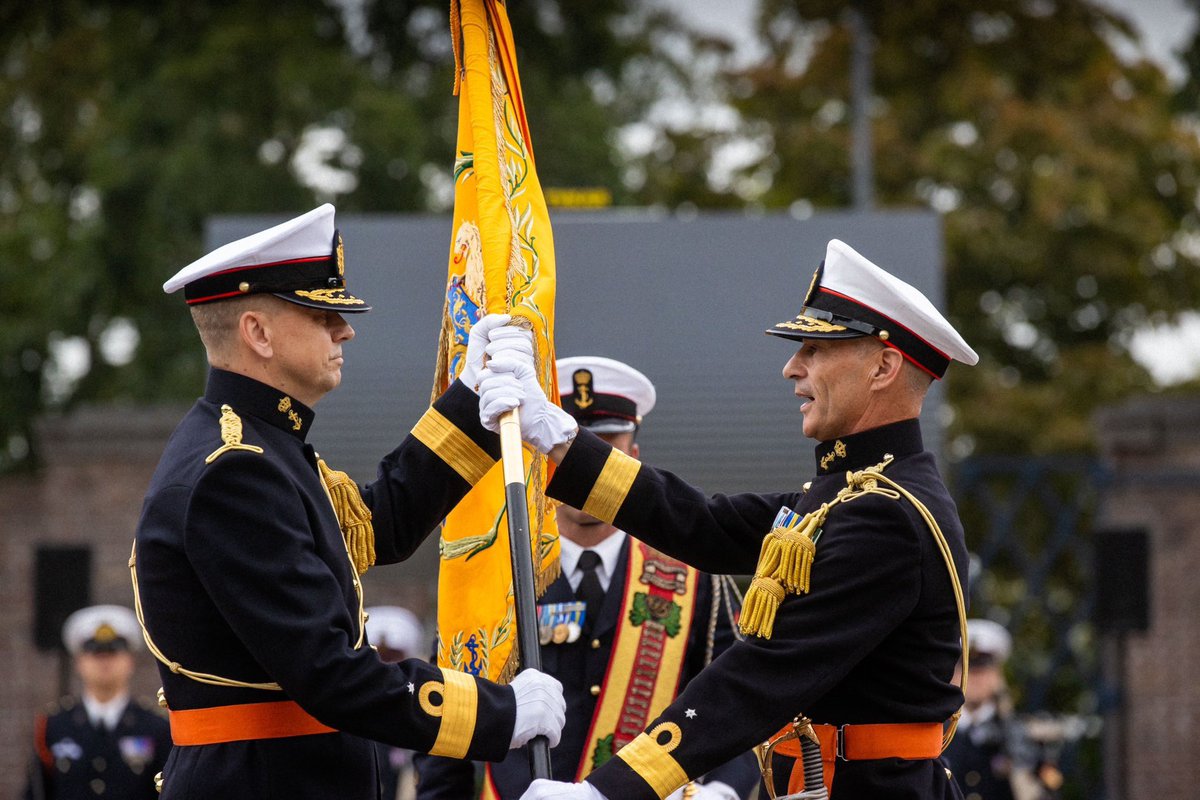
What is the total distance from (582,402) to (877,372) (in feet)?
4.50

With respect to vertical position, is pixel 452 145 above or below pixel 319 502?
above

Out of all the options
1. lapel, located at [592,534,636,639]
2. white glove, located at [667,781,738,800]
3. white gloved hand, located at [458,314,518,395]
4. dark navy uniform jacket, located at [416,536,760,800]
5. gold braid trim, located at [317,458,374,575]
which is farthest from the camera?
lapel, located at [592,534,636,639]

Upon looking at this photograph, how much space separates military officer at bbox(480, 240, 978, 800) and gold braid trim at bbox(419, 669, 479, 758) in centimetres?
19

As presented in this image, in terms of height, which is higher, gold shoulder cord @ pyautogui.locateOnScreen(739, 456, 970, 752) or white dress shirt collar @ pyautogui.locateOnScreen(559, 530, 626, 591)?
gold shoulder cord @ pyautogui.locateOnScreen(739, 456, 970, 752)

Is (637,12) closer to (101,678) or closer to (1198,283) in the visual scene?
(1198,283)

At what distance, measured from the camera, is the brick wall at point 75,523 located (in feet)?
43.4

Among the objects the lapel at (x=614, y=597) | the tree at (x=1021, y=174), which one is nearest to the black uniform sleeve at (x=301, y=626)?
the lapel at (x=614, y=597)

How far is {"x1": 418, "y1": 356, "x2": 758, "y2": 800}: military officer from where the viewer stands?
4.81 m

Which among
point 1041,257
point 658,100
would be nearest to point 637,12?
point 658,100

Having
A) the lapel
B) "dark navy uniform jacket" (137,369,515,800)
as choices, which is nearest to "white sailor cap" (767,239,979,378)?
"dark navy uniform jacket" (137,369,515,800)

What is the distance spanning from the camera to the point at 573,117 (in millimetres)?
14938

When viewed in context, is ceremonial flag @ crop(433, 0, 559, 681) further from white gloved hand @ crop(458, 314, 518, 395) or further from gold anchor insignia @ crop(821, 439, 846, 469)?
gold anchor insignia @ crop(821, 439, 846, 469)

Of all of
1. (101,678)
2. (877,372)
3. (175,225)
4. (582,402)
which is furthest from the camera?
(175,225)

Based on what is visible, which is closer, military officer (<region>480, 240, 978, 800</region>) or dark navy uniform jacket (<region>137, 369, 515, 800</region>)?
dark navy uniform jacket (<region>137, 369, 515, 800</region>)
